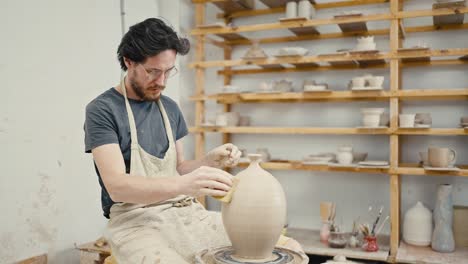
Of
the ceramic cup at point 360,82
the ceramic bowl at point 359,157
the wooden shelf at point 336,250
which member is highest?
the ceramic cup at point 360,82

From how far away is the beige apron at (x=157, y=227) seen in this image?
1919mm

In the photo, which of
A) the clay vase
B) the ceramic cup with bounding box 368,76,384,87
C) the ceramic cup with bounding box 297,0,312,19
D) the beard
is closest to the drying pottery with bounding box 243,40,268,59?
the ceramic cup with bounding box 297,0,312,19

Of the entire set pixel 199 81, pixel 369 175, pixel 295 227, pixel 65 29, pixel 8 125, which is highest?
pixel 65 29

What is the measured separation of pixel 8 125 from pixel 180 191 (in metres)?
1.37

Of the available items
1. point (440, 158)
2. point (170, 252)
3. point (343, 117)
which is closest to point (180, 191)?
point (170, 252)

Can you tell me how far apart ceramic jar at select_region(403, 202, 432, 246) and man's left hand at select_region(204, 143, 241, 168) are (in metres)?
1.77

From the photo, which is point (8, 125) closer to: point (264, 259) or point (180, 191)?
point (180, 191)

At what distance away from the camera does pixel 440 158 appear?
313 cm

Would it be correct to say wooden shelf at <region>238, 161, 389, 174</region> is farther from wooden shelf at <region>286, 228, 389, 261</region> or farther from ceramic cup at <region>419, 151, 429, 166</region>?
wooden shelf at <region>286, 228, 389, 261</region>

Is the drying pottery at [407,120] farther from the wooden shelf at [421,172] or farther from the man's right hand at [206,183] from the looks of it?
the man's right hand at [206,183]

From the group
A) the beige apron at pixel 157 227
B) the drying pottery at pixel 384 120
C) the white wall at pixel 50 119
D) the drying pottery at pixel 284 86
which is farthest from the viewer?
the drying pottery at pixel 284 86

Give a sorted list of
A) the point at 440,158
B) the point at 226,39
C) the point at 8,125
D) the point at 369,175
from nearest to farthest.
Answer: the point at 8,125
the point at 440,158
the point at 369,175
the point at 226,39

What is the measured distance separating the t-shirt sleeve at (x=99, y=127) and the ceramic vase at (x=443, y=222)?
236 cm

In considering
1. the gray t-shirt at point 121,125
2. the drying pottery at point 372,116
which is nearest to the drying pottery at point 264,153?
the drying pottery at point 372,116
